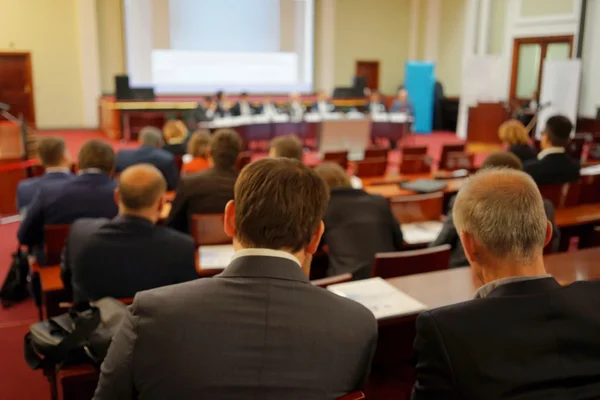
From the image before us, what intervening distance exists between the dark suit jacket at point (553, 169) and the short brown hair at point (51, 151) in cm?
344

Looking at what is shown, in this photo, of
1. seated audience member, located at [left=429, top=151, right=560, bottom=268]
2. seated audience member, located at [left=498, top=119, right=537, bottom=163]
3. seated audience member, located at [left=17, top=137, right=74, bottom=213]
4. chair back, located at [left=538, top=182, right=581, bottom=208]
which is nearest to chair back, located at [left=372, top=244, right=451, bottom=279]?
seated audience member, located at [left=429, top=151, right=560, bottom=268]

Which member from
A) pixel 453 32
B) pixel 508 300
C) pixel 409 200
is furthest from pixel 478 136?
pixel 508 300

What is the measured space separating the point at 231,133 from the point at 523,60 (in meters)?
11.4

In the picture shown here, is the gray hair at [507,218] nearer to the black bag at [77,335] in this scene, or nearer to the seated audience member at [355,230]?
the black bag at [77,335]

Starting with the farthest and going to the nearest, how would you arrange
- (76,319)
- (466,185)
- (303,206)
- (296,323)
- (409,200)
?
(409,200), (76,319), (466,185), (303,206), (296,323)

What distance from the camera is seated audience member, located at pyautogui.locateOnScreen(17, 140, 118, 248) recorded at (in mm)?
3357

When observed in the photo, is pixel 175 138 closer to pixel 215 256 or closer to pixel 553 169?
pixel 215 256

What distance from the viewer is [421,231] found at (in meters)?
3.64

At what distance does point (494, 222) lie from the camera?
1433 mm

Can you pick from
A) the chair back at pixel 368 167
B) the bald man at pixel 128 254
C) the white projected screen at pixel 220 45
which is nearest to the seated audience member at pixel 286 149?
the bald man at pixel 128 254

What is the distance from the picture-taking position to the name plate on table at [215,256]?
293cm

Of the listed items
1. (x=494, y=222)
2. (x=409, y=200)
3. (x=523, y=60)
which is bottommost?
(x=409, y=200)

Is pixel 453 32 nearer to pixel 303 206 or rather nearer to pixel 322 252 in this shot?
pixel 322 252

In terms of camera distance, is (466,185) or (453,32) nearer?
(466,185)
